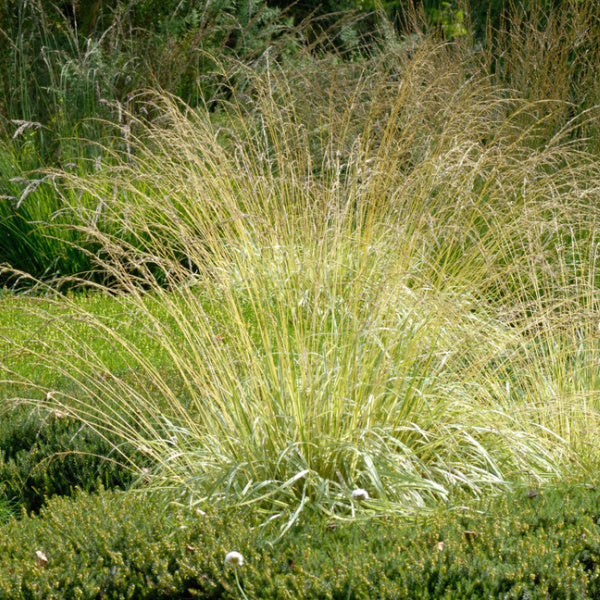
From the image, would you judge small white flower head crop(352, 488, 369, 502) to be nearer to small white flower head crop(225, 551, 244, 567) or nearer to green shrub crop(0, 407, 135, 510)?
small white flower head crop(225, 551, 244, 567)

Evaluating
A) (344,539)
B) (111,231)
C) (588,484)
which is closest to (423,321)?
(588,484)

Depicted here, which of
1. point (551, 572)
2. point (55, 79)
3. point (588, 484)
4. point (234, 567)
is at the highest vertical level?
point (55, 79)

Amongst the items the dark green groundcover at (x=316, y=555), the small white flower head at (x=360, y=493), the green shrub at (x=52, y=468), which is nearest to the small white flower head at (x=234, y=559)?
the dark green groundcover at (x=316, y=555)

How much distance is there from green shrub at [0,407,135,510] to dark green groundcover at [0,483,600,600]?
55 centimetres

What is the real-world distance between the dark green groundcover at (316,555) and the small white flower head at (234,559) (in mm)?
18

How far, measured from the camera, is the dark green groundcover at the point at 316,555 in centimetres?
224

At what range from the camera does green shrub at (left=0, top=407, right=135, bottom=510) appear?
10.6 feet

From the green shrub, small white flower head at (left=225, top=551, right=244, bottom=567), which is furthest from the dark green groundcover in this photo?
the green shrub

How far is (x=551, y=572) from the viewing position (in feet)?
7.45

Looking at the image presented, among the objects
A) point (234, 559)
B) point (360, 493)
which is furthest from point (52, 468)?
point (360, 493)

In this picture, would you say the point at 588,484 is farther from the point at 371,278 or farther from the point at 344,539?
the point at 371,278

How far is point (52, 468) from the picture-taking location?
3.30 meters

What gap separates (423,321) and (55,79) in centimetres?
512

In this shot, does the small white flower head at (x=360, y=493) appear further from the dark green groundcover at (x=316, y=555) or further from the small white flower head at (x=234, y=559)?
→ the small white flower head at (x=234, y=559)
